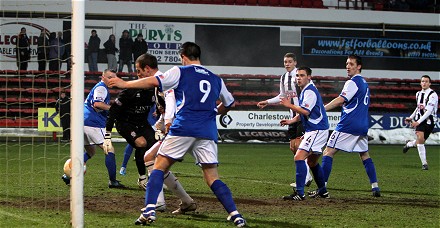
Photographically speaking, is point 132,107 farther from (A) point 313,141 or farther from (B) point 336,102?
(B) point 336,102

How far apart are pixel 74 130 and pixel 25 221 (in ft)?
4.74

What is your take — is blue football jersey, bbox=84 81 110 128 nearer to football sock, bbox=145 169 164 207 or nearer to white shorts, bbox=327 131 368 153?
white shorts, bbox=327 131 368 153

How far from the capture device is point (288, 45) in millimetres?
35188

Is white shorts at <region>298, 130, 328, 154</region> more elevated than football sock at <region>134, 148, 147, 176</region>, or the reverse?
white shorts at <region>298, 130, 328, 154</region>

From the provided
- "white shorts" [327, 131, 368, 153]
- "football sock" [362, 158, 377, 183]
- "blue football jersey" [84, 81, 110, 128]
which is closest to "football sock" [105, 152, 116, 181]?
"blue football jersey" [84, 81, 110, 128]

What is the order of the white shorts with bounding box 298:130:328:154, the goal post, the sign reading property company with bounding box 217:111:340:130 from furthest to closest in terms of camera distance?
the sign reading property company with bounding box 217:111:340:130
the white shorts with bounding box 298:130:328:154
the goal post

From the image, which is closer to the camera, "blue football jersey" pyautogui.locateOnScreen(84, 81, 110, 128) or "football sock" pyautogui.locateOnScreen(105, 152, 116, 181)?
"football sock" pyautogui.locateOnScreen(105, 152, 116, 181)

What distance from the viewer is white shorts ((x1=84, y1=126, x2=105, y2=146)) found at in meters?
13.8

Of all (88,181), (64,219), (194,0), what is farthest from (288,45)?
(64,219)

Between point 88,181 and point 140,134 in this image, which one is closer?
point 140,134

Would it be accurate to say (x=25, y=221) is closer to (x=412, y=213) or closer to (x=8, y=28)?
(x=412, y=213)

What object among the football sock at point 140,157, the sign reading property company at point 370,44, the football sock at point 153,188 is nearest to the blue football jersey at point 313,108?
the football sock at point 140,157

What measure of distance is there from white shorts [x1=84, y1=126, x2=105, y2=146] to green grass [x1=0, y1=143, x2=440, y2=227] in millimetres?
699

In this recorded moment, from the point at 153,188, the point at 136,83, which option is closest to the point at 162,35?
the point at 153,188
